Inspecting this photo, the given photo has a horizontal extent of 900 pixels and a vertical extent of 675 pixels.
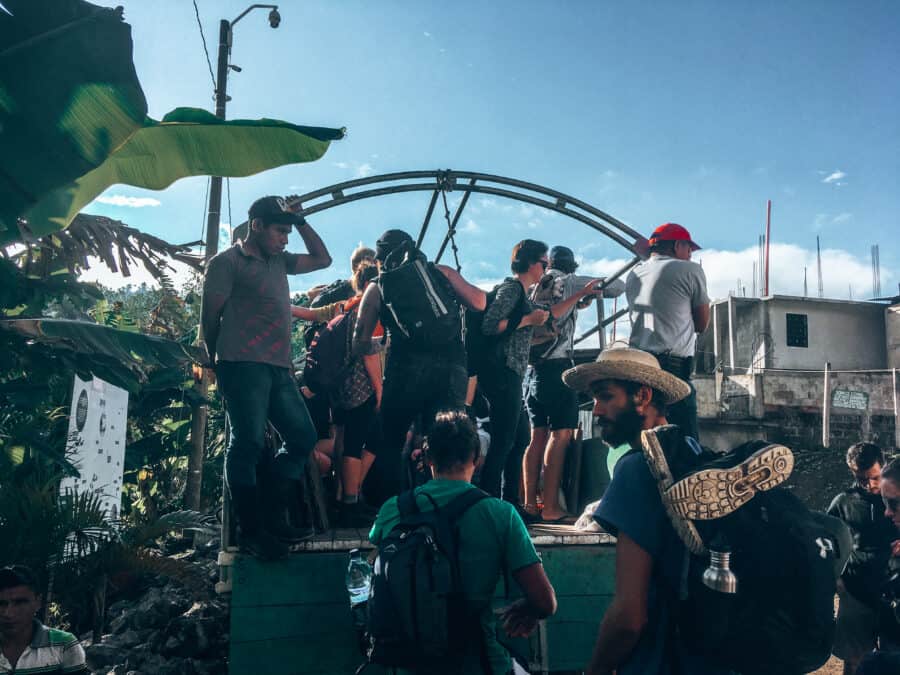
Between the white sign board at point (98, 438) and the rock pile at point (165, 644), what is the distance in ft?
3.52

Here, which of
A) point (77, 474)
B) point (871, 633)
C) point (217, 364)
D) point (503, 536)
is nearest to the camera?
point (503, 536)

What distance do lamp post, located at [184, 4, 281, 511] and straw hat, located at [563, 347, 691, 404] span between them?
23.0 feet

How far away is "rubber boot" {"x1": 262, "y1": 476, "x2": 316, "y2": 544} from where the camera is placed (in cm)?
356

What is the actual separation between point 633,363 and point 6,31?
345cm

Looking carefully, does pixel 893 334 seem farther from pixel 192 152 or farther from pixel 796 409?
pixel 192 152

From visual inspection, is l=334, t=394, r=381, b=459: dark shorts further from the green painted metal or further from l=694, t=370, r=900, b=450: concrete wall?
l=694, t=370, r=900, b=450: concrete wall

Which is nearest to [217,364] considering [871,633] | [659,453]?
[659,453]

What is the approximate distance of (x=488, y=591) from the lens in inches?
98.0

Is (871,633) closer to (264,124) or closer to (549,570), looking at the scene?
(549,570)

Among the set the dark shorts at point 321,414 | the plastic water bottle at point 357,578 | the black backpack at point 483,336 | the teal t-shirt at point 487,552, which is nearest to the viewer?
the teal t-shirt at point 487,552

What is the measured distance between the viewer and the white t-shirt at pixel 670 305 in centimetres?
466

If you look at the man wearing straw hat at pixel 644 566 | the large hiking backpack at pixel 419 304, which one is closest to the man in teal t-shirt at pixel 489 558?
the man wearing straw hat at pixel 644 566

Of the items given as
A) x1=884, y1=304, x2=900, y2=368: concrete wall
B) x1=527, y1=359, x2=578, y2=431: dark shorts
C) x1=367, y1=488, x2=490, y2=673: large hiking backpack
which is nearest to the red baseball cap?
x1=527, y1=359, x2=578, y2=431: dark shorts

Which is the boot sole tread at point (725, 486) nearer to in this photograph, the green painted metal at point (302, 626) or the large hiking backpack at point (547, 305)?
the green painted metal at point (302, 626)
